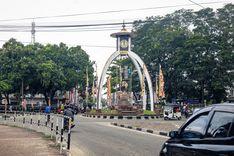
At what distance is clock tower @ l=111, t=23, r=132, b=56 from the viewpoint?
60.2 m

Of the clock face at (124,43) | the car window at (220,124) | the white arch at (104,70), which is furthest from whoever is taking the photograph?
the clock face at (124,43)

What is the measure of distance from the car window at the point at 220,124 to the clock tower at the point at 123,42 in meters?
54.3

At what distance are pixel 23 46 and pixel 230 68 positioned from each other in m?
30.9

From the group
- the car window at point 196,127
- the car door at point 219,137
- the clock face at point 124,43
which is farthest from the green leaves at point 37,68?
the car door at point 219,137

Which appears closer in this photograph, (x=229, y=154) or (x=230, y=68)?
(x=229, y=154)

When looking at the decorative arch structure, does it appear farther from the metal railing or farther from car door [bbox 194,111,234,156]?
car door [bbox 194,111,234,156]

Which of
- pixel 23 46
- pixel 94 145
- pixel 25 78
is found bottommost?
pixel 94 145

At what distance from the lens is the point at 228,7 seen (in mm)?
55344

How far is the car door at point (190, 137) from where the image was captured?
18.8 ft

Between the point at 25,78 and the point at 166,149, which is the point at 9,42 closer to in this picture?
the point at 25,78

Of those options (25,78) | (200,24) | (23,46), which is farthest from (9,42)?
(200,24)

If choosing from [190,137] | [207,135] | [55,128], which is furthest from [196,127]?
[55,128]

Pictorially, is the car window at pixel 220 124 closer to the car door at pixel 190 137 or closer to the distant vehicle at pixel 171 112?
the car door at pixel 190 137

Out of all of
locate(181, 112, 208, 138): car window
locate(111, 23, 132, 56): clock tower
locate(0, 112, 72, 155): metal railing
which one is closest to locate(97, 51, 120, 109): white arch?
locate(111, 23, 132, 56): clock tower
